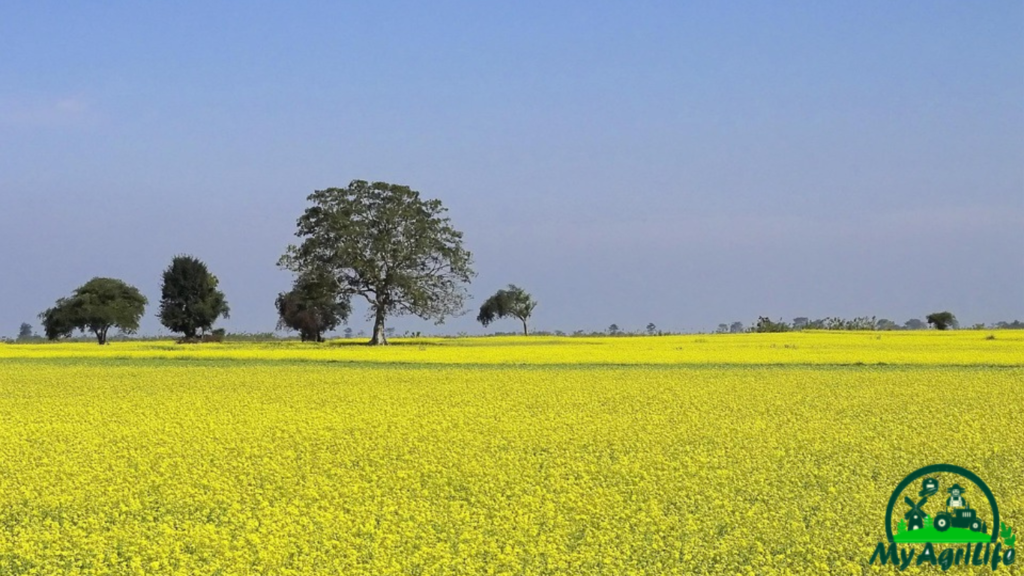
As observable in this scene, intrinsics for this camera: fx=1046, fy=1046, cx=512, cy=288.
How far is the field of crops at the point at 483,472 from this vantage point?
28.6 ft

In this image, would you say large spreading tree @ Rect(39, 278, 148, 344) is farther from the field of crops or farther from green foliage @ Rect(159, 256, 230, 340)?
the field of crops

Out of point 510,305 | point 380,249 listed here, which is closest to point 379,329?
point 380,249

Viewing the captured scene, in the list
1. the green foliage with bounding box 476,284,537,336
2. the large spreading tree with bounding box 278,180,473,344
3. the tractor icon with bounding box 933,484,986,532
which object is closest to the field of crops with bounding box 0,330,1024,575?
the tractor icon with bounding box 933,484,986,532

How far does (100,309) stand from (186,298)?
664 cm

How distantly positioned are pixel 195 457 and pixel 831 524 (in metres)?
8.48

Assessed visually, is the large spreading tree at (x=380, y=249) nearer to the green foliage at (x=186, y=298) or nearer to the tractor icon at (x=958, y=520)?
the green foliage at (x=186, y=298)

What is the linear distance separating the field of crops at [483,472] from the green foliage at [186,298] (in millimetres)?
55550

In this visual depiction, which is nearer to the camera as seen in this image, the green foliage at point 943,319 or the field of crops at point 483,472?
the field of crops at point 483,472

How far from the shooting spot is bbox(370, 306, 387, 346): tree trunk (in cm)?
6347

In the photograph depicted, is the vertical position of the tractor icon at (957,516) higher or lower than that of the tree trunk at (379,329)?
lower

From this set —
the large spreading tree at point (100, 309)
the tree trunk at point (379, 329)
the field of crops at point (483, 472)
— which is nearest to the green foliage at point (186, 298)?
the large spreading tree at point (100, 309)

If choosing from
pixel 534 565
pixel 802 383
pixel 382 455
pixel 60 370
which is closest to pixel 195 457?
pixel 382 455

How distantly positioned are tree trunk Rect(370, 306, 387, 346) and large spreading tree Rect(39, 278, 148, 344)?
85.1 feet

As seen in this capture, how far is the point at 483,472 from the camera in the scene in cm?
1248
